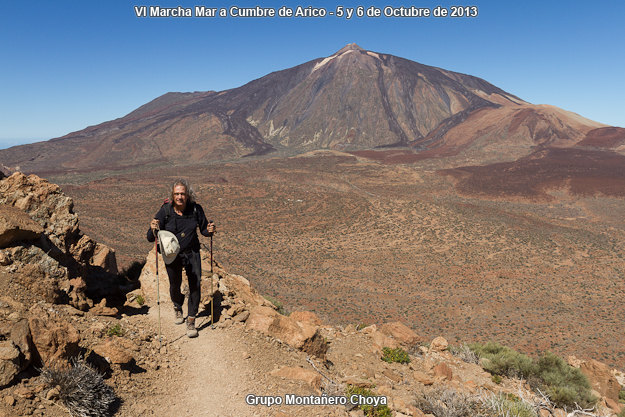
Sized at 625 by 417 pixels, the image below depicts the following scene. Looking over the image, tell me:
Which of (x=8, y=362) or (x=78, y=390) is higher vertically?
(x=8, y=362)

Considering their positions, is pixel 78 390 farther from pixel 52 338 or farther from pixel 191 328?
pixel 191 328

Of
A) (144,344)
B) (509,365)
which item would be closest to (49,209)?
(144,344)

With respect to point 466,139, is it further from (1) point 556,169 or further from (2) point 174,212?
(2) point 174,212

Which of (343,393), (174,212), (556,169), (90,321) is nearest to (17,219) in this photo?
(90,321)

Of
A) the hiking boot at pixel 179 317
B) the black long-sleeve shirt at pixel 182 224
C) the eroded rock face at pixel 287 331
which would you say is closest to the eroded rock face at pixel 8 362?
the black long-sleeve shirt at pixel 182 224

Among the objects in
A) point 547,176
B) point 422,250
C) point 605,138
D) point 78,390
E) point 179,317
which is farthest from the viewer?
point 605,138

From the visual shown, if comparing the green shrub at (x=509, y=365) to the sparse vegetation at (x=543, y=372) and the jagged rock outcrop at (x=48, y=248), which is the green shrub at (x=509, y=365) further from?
the jagged rock outcrop at (x=48, y=248)
